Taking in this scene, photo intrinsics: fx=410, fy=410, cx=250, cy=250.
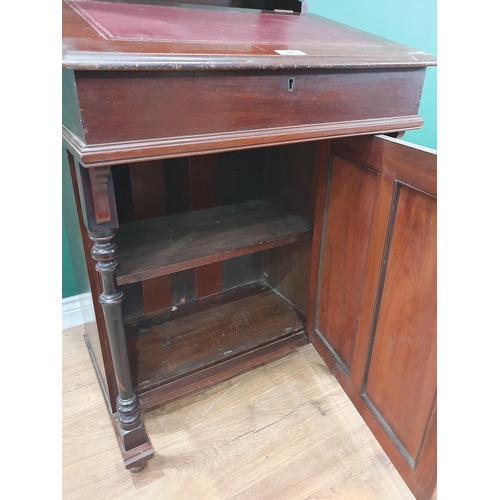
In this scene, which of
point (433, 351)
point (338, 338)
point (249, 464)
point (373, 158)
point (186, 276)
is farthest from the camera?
point (186, 276)

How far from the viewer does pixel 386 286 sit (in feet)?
3.01

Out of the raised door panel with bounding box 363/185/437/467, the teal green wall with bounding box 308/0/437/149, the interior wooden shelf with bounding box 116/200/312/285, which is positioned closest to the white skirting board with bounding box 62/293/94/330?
the interior wooden shelf with bounding box 116/200/312/285

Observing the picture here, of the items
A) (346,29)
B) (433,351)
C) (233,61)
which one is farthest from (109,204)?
(346,29)

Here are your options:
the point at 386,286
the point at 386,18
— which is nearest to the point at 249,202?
the point at 386,286

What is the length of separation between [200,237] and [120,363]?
A: 39 centimetres

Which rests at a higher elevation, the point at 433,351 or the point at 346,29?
the point at 346,29

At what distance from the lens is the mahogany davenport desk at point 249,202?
0.67 meters

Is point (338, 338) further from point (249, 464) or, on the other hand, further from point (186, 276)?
point (186, 276)

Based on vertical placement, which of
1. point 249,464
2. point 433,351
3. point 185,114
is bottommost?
point 249,464

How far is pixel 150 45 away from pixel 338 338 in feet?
2.93

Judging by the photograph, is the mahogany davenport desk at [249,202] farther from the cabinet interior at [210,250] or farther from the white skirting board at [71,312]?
the white skirting board at [71,312]

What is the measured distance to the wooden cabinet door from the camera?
79 centimetres

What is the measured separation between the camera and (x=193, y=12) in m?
0.99

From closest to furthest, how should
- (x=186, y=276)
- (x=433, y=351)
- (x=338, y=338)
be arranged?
(x=433, y=351)
(x=338, y=338)
(x=186, y=276)
